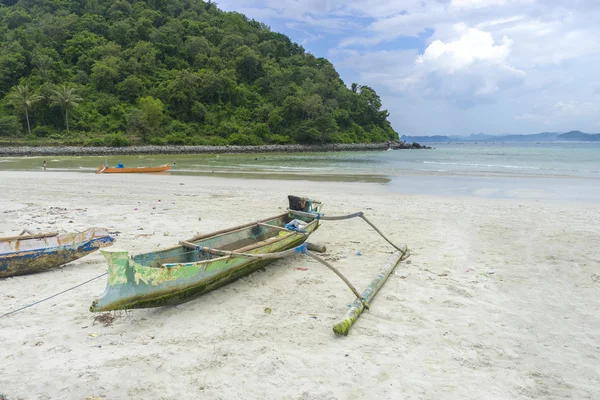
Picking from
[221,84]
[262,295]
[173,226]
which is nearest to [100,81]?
[221,84]

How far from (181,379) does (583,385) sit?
3708 millimetres

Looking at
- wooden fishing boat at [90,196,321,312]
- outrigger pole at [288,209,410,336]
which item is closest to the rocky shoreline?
wooden fishing boat at [90,196,321,312]

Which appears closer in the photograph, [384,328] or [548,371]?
[548,371]

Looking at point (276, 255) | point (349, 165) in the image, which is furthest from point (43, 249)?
point (349, 165)

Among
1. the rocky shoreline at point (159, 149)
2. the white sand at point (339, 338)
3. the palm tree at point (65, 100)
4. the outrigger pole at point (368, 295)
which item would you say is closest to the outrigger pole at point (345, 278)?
the outrigger pole at point (368, 295)

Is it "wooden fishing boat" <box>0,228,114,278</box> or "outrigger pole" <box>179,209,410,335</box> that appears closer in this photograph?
"outrigger pole" <box>179,209,410,335</box>

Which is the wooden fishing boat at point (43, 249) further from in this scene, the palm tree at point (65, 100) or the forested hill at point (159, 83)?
the palm tree at point (65, 100)

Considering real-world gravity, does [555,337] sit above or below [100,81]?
below

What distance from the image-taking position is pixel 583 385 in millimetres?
3477

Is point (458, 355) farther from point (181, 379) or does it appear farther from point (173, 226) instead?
point (173, 226)

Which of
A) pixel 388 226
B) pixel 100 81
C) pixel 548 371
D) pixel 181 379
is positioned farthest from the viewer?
pixel 100 81

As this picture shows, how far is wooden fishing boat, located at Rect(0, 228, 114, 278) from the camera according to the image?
555cm

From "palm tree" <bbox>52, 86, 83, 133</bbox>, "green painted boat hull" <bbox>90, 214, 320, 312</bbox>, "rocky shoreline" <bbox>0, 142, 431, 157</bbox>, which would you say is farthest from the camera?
"palm tree" <bbox>52, 86, 83, 133</bbox>

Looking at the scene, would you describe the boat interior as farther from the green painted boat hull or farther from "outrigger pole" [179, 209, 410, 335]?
"outrigger pole" [179, 209, 410, 335]
